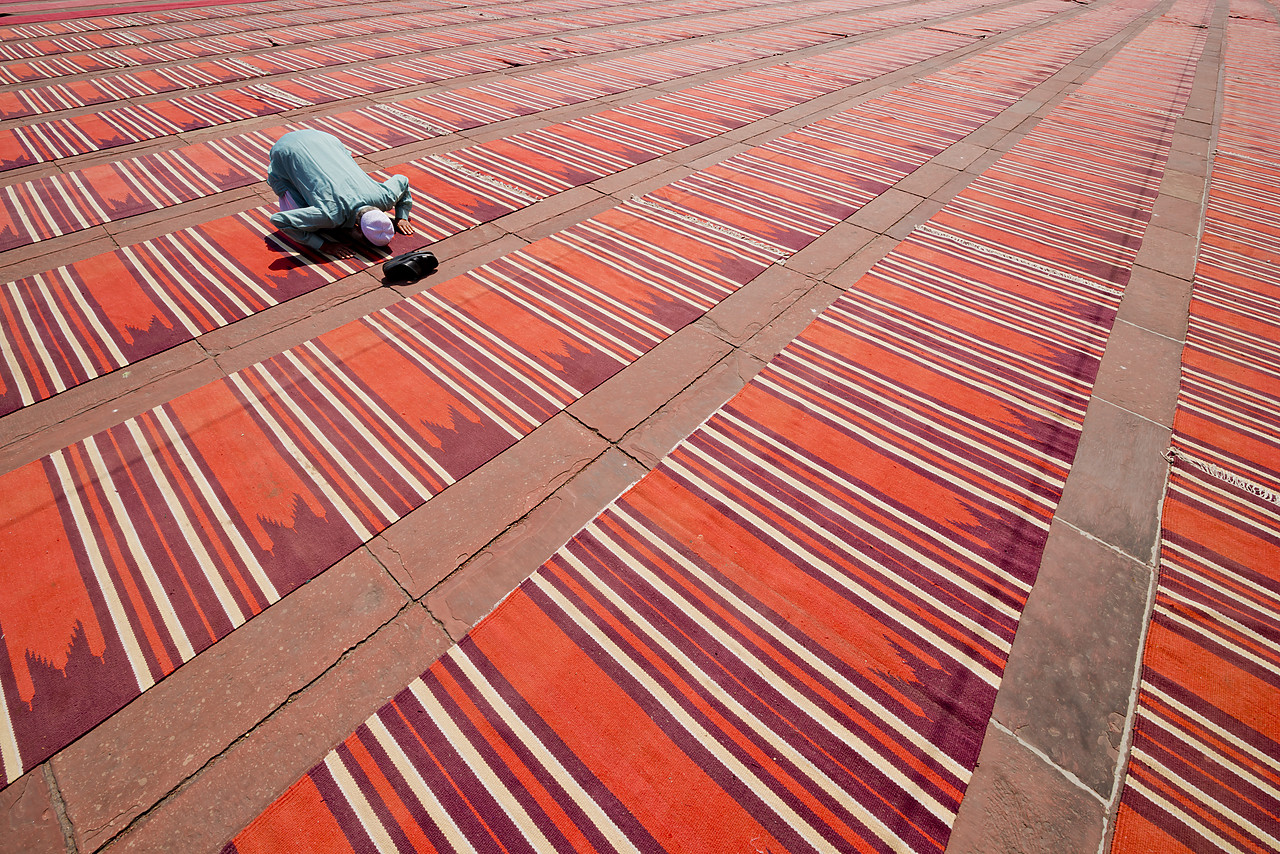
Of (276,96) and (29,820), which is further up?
(276,96)

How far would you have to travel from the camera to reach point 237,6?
1827cm

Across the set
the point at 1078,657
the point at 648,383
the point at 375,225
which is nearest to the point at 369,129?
the point at 375,225

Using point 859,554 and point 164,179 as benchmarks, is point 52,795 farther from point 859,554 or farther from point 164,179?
point 164,179

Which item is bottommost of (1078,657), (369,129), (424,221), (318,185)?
(1078,657)

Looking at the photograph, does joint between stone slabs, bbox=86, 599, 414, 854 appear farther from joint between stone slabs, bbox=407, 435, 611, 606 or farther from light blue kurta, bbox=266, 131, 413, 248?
light blue kurta, bbox=266, 131, 413, 248

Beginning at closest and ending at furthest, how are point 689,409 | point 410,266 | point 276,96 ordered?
point 689,409, point 410,266, point 276,96

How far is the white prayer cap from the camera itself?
5.95 metres

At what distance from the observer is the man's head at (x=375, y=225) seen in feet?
19.5

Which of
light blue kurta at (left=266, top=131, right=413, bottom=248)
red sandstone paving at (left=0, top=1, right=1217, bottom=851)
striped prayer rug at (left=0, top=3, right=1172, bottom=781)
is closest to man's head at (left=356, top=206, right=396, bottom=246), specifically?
light blue kurta at (left=266, top=131, right=413, bottom=248)

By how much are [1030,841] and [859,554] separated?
1582 mm

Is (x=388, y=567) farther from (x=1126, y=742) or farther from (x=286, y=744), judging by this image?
(x=1126, y=742)

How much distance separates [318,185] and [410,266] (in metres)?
1.47

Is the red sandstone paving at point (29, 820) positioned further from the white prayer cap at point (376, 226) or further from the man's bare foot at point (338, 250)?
the man's bare foot at point (338, 250)

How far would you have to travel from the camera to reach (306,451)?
417cm
